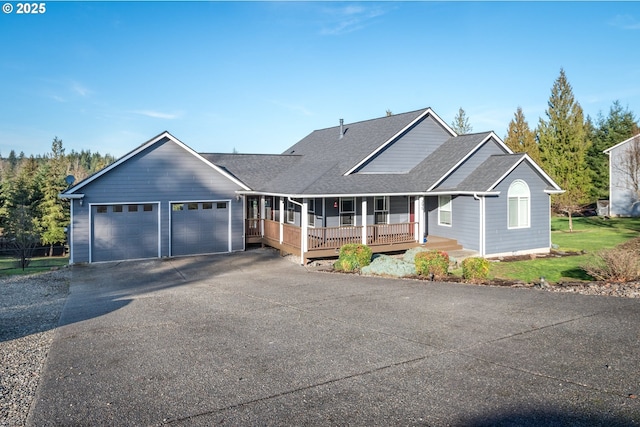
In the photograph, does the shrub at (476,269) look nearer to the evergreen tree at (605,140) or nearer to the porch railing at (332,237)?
the porch railing at (332,237)

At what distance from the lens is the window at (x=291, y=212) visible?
70.9ft

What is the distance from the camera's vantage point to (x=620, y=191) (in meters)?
36.4

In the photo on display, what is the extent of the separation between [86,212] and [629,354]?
1829cm

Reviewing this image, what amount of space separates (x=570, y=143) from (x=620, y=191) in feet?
24.0

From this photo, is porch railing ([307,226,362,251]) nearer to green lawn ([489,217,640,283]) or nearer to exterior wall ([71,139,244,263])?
exterior wall ([71,139,244,263])

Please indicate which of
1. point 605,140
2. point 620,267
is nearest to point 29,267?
point 620,267

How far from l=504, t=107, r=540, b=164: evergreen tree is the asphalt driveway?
101 ft

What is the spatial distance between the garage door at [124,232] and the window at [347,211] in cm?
811

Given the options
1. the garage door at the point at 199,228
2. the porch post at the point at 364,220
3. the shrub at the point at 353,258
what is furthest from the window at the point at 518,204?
the garage door at the point at 199,228

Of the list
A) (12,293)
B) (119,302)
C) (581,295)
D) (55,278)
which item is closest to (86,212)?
(55,278)

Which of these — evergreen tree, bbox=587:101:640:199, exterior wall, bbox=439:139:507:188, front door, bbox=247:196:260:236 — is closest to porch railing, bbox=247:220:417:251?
front door, bbox=247:196:260:236

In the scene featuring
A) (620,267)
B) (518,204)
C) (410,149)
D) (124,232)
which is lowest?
(620,267)

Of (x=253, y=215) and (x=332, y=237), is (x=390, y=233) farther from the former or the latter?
(x=253, y=215)

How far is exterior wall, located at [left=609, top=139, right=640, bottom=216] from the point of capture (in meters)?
35.9
